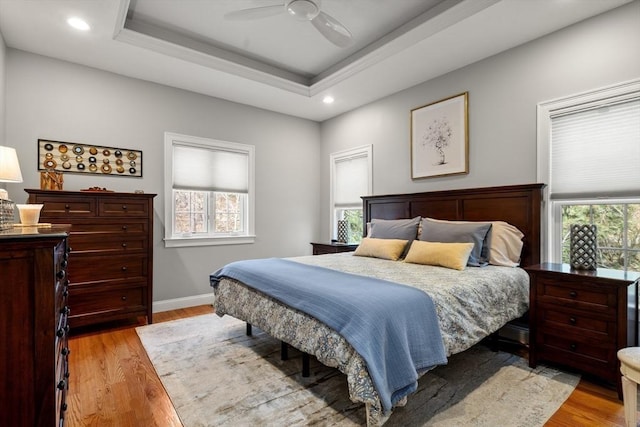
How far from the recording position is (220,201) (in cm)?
459

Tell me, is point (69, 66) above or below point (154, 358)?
above

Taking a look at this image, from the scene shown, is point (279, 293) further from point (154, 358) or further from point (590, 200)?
point (590, 200)

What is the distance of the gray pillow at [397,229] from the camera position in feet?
11.5

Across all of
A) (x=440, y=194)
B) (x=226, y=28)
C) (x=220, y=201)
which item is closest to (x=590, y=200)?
(x=440, y=194)

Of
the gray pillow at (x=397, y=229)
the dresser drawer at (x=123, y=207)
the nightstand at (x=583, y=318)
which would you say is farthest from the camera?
the gray pillow at (x=397, y=229)

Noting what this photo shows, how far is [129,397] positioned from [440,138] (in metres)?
3.73

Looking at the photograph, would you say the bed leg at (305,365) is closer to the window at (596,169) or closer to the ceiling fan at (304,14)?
the window at (596,169)

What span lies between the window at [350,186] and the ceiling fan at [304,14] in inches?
82.4

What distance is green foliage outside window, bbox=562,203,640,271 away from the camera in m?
2.56

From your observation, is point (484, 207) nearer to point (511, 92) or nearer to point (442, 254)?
point (442, 254)

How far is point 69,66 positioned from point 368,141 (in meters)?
3.64

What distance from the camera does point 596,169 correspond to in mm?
2697

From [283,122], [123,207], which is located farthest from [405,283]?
[283,122]

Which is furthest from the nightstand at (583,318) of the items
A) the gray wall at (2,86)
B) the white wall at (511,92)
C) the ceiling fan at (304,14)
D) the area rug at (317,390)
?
the gray wall at (2,86)
